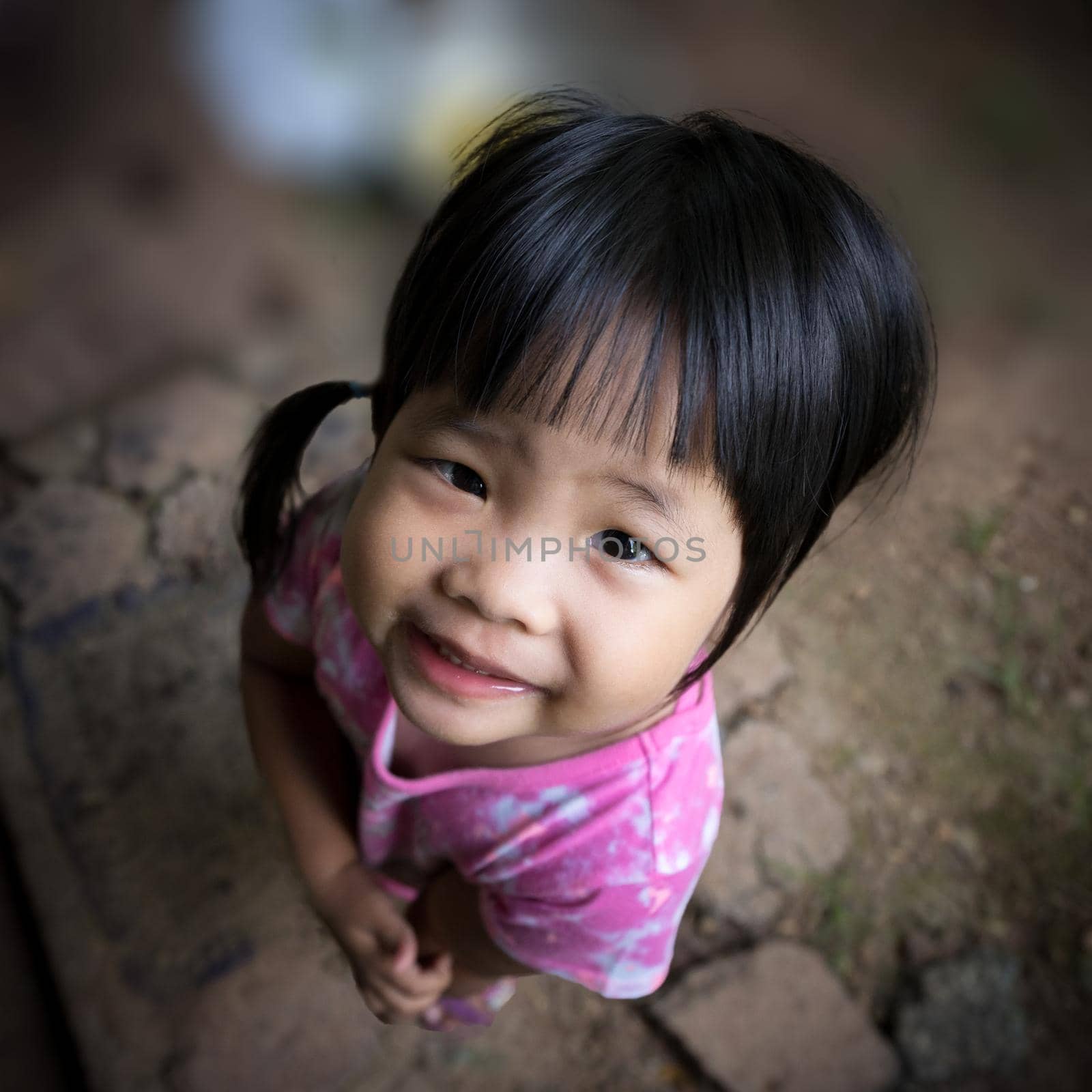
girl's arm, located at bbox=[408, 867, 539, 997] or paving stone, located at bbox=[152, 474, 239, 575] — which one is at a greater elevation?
girl's arm, located at bbox=[408, 867, 539, 997]

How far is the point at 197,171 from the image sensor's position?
7.90 ft

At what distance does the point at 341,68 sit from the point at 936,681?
6.72 ft

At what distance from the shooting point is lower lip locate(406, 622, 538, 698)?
0.82 meters

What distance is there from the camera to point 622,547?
0.77m

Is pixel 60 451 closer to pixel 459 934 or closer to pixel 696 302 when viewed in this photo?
pixel 459 934

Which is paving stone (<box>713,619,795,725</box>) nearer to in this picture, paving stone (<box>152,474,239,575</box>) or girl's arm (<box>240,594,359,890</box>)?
girl's arm (<box>240,594,359,890</box>)

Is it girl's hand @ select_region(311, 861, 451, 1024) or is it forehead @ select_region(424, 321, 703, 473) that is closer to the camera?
forehead @ select_region(424, 321, 703, 473)

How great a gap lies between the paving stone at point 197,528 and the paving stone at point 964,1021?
1170 mm

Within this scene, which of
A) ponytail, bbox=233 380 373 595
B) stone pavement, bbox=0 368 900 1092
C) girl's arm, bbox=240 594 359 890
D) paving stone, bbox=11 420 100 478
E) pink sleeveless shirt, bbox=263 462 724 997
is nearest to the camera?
pink sleeveless shirt, bbox=263 462 724 997

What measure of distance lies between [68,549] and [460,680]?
1.02m

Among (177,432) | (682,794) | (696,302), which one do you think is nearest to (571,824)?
(682,794)

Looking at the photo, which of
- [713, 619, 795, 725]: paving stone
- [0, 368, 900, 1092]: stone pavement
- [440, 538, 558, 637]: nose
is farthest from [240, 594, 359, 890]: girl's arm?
[713, 619, 795, 725]: paving stone

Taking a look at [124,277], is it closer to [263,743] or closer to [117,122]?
[117,122]

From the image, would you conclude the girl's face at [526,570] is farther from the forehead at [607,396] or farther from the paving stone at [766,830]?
the paving stone at [766,830]
